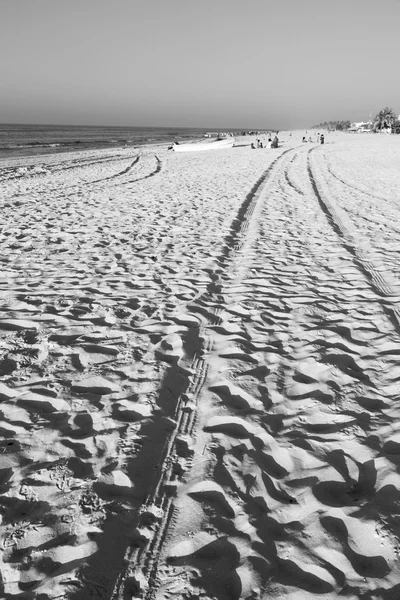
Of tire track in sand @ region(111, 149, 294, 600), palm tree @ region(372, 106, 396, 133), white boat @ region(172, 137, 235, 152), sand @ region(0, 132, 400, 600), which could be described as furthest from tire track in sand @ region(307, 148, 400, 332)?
palm tree @ region(372, 106, 396, 133)

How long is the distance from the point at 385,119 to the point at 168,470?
106512 millimetres

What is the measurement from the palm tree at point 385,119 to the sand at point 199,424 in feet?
330

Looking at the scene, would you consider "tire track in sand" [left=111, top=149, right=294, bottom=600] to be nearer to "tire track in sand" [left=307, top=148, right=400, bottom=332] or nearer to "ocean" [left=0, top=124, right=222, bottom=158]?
"tire track in sand" [left=307, top=148, right=400, bottom=332]

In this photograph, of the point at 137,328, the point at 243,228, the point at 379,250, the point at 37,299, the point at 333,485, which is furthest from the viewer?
the point at 243,228

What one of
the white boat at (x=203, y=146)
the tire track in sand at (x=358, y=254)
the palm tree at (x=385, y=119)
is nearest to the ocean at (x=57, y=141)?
the white boat at (x=203, y=146)

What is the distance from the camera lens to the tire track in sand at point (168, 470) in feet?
5.58

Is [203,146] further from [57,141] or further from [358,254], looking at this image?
[358,254]

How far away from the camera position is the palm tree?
87938 millimetres

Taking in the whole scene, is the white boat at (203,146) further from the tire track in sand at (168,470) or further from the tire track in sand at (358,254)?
the tire track in sand at (168,470)

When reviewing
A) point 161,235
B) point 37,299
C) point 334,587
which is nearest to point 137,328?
point 37,299

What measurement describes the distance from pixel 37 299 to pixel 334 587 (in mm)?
3798

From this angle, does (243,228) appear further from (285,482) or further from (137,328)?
(285,482)

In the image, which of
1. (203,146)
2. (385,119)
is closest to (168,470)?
(203,146)

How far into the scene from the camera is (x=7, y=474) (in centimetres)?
217
